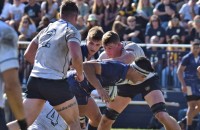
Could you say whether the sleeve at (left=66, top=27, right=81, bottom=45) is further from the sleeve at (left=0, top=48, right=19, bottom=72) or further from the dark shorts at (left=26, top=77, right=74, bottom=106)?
the sleeve at (left=0, top=48, right=19, bottom=72)

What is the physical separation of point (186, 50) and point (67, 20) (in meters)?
7.89

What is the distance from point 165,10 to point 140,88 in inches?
295

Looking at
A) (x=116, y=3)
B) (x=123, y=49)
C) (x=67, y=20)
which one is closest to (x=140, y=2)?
(x=116, y=3)

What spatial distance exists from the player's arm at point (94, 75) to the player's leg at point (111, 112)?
119cm

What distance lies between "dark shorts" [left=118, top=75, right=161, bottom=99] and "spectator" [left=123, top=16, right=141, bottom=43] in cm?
632

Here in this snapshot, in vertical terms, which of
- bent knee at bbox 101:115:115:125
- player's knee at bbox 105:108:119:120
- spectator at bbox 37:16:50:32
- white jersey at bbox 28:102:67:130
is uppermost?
white jersey at bbox 28:102:67:130

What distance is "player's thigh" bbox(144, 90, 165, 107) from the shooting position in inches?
434

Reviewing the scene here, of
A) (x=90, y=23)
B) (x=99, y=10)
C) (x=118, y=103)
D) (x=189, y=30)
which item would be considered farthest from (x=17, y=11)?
(x=118, y=103)

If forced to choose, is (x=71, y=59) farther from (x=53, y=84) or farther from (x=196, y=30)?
(x=196, y=30)

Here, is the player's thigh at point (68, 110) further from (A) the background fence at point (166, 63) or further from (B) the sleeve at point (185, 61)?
(A) the background fence at point (166, 63)

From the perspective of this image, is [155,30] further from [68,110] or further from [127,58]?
[68,110]

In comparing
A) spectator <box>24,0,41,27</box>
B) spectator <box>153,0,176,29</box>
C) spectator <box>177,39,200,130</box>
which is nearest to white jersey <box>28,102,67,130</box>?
spectator <box>177,39,200,130</box>

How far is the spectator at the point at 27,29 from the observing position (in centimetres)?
1809

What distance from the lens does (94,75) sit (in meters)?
9.87
